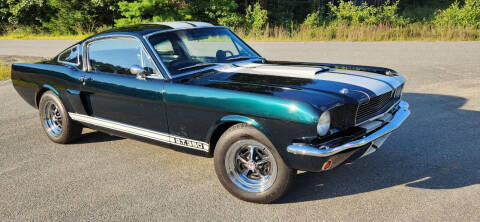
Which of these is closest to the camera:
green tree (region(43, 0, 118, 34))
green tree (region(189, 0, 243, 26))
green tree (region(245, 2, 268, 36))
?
green tree (region(245, 2, 268, 36))

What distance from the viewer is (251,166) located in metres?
3.65

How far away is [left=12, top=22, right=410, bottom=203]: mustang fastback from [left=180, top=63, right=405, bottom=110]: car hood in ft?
0.03

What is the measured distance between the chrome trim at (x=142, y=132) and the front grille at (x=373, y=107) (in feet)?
4.68

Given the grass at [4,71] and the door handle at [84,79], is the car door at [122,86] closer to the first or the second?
the door handle at [84,79]

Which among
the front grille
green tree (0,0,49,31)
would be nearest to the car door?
the front grille

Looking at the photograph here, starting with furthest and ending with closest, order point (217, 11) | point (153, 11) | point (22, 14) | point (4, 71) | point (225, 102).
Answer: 1. point (22, 14)
2. point (217, 11)
3. point (153, 11)
4. point (4, 71)
5. point (225, 102)

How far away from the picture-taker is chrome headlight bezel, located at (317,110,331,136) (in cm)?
325

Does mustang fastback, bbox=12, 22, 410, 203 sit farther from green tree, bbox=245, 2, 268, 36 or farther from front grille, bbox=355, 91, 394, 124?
green tree, bbox=245, 2, 268, 36

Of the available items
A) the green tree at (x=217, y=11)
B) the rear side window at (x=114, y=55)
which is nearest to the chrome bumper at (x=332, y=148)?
the rear side window at (x=114, y=55)

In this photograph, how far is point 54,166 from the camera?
4691mm

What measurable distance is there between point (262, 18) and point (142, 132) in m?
20.5

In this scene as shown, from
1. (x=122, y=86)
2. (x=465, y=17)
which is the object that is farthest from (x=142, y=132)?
(x=465, y=17)

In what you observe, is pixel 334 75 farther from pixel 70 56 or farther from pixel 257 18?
pixel 257 18

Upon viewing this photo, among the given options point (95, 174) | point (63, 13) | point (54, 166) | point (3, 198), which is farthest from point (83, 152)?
point (63, 13)
